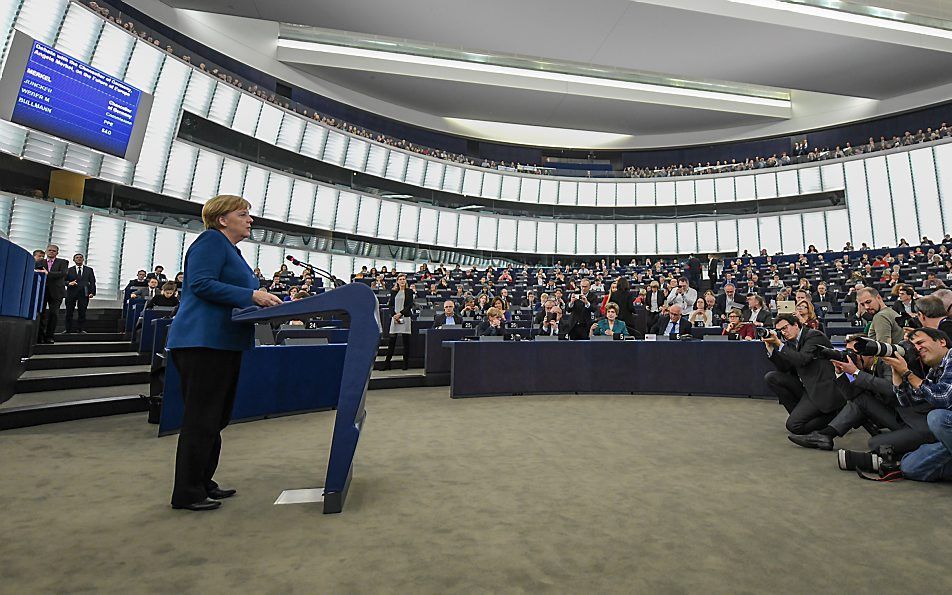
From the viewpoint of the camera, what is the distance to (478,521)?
2225mm

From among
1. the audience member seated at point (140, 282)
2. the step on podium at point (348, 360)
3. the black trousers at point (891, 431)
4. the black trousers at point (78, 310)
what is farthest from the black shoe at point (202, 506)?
the audience member seated at point (140, 282)

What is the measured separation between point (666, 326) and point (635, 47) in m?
14.9

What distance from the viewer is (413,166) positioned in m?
23.2

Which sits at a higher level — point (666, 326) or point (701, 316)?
point (701, 316)

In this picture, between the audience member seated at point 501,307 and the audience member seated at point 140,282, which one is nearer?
the audience member seated at point 501,307

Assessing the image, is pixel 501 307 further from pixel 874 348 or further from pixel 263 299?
pixel 263 299

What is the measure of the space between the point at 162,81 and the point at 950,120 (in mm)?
29920

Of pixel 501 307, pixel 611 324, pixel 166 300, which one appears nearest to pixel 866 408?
pixel 611 324

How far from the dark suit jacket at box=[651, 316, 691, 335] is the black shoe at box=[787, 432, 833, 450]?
140 inches

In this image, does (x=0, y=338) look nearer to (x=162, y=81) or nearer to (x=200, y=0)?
(x=162, y=81)

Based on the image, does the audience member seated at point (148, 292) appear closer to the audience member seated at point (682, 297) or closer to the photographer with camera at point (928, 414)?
the audience member seated at point (682, 297)

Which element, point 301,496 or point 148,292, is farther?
point 148,292

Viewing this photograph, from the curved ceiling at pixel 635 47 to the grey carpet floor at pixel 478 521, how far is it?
16.4 m

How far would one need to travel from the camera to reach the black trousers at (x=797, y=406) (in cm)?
387
